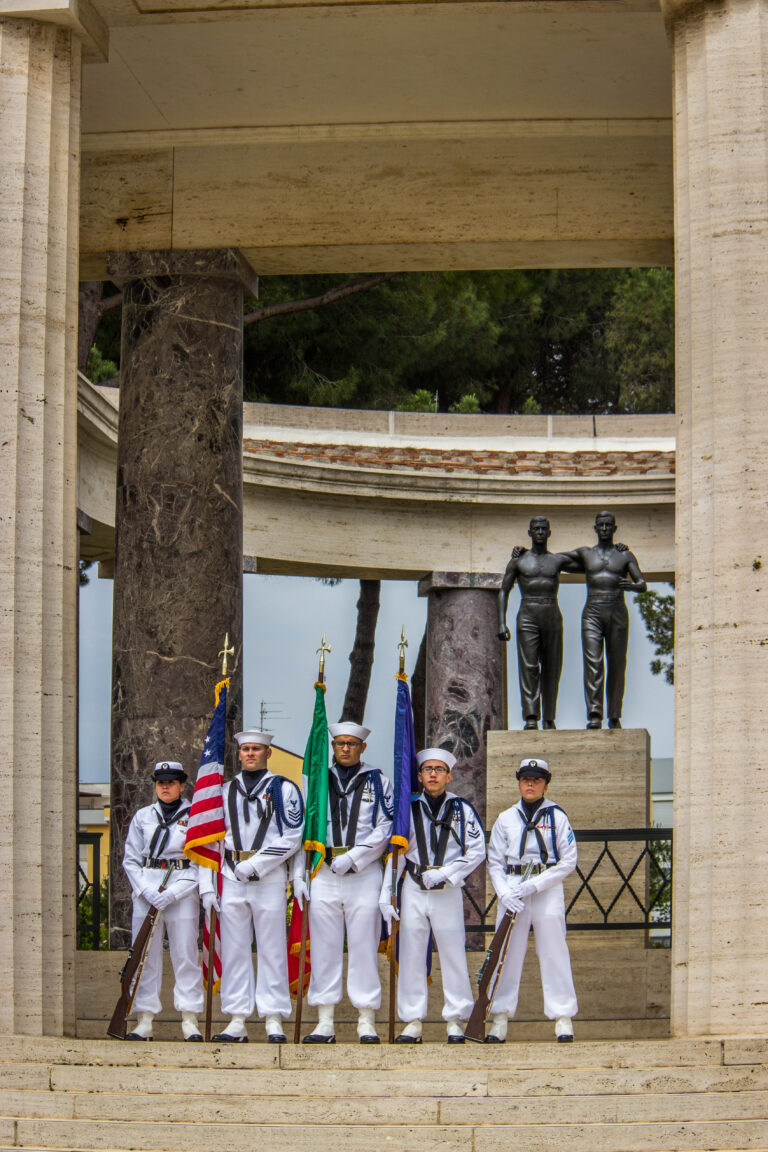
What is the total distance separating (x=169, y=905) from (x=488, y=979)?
226 centimetres

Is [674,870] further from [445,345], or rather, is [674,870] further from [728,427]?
[445,345]

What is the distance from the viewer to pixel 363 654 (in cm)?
2806

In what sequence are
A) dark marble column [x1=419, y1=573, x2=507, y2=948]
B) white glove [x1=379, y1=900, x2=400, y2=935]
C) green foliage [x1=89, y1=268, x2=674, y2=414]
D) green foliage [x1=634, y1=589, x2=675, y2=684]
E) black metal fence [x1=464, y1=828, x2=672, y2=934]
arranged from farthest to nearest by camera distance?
green foliage [x1=634, y1=589, x2=675, y2=684] → green foliage [x1=89, y1=268, x2=674, y2=414] → dark marble column [x1=419, y1=573, x2=507, y2=948] → black metal fence [x1=464, y1=828, x2=672, y2=934] → white glove [x1=379, y1=900, x2=400, y2=935]

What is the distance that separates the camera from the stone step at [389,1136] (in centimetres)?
912

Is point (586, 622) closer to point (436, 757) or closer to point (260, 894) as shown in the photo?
point (436, 757)

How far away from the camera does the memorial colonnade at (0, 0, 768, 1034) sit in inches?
394

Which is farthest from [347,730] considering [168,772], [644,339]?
[644,339]

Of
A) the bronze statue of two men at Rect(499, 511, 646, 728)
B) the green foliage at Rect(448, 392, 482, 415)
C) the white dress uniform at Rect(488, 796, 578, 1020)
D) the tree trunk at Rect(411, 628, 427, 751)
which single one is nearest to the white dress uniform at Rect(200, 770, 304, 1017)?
the white dress uniform at Rect(488, 796, 578, 1020)

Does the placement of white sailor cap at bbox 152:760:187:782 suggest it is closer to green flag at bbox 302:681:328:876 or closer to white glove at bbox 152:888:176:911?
white glove at bbox 152:888:176:911

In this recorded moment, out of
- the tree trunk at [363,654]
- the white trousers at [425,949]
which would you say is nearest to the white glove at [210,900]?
the white trousers at [425,949]

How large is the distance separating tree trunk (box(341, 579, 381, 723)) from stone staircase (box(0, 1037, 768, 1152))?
58.9 feet

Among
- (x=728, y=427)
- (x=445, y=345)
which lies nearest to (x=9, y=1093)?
(x=728, y=427)

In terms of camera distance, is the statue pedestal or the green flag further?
the statue pedestal

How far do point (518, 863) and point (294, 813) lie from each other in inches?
64.0
